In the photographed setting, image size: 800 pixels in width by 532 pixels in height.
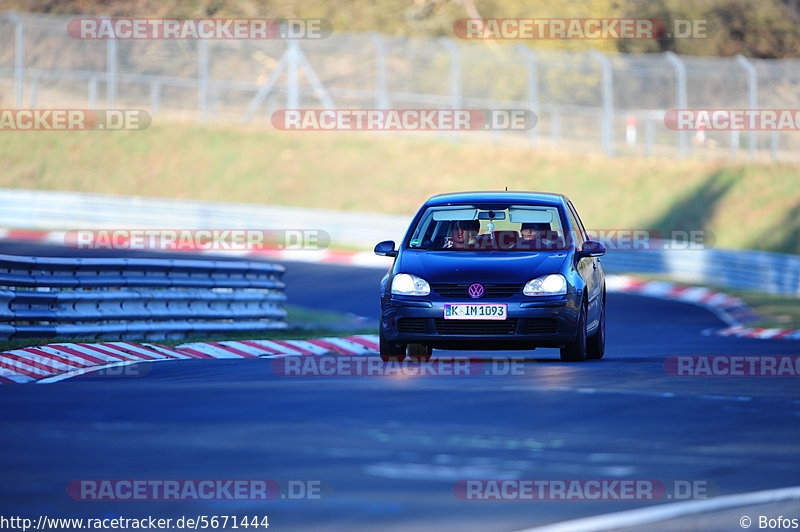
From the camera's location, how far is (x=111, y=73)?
44219mm

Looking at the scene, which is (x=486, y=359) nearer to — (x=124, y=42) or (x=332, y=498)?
(x=332, y=498)

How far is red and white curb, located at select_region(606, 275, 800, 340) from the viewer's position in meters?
21.4

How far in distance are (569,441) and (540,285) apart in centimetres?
470

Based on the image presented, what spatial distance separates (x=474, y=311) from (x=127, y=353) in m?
3.41

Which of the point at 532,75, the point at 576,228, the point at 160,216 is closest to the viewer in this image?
the point at 576,228

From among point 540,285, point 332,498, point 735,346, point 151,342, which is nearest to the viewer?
point 332,498

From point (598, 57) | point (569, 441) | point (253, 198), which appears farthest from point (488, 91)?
point (569, 441)

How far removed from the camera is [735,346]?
16.8 m

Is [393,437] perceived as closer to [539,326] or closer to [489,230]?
[539,326]

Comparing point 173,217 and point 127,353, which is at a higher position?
point 173,217

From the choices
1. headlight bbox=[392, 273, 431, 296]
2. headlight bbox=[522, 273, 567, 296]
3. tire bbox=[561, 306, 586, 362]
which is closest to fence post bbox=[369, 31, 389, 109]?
tire bbox=[561, 306, 586, 362]

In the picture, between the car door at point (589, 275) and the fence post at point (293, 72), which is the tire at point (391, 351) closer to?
the car door at point (589, 275)

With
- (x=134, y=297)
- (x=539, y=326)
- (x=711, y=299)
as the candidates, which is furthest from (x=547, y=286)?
(x=711, y=299)

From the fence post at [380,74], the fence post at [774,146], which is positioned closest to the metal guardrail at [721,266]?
the fence post at [774,146]
